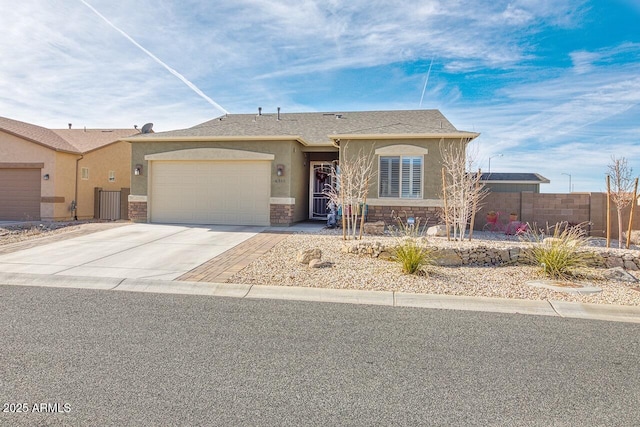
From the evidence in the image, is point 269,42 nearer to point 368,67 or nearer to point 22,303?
point 368,67

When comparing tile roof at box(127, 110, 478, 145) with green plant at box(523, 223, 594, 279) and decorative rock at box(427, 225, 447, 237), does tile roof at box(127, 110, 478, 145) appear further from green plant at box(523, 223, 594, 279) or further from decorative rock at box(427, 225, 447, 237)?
green plant at box(523, 223, 594, 279)

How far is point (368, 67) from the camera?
15.4m

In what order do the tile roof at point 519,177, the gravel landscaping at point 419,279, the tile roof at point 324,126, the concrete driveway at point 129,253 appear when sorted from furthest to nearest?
the tile roof at point 519,177, the tile roof at point 324,126, the concrete driveway at point 129,253, the gravel landscaping at point 419,279

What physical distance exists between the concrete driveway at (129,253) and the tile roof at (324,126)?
4456mm

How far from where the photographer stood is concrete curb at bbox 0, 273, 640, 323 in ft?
17.7

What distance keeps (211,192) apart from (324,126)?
5.89m

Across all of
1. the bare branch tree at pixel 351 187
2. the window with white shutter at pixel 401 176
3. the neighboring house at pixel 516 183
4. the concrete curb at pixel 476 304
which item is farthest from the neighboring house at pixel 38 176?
the neighboring house at pixel 516 183

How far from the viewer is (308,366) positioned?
356 centimetres

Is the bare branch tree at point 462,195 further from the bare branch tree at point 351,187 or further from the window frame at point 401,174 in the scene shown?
the bare branch tree at point 351,187

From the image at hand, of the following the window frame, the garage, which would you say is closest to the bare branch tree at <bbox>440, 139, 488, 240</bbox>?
the window frame

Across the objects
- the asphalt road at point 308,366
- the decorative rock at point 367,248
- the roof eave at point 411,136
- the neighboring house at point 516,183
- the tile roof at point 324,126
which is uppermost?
the tile roof at point 324,126

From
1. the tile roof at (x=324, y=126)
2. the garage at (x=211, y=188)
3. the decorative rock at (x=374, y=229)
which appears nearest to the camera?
the decorative rock at (x=374, y=229)

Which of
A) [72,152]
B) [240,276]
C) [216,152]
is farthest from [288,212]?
[72,152]

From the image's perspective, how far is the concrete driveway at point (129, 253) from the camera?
736cm
